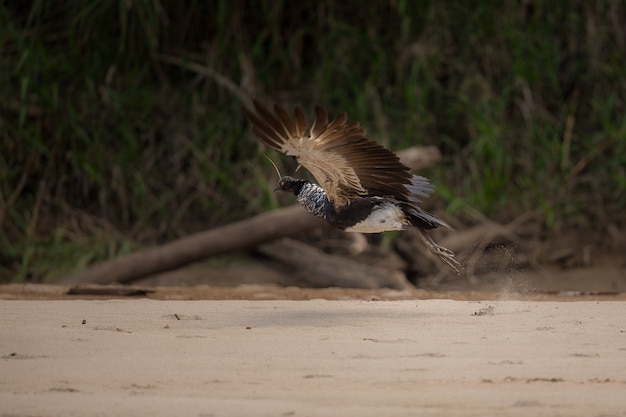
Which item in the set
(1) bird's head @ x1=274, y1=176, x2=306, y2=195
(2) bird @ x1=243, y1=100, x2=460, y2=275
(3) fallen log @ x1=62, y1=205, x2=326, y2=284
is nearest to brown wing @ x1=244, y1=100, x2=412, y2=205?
A: (2) bird @ x1=243, y1=100, x2=460, y2=275

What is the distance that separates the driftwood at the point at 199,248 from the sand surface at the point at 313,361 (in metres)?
2.38

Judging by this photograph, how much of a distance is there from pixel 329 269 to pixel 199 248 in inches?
35.8

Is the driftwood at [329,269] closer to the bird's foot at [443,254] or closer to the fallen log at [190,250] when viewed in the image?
the fallen log at [190,250]

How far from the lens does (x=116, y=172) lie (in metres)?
8.73

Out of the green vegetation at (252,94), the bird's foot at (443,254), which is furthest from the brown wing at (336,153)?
the green vegetation at (252,94)

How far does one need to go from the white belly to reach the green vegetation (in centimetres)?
312

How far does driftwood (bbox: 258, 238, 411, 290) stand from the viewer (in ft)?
24.5

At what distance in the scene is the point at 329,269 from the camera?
761 cm

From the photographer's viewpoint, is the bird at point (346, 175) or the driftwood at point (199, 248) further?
the driftwood at point (199, 248)

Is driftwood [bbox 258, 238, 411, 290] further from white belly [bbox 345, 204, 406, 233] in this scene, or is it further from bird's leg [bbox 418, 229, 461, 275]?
white belly [bbox 345, 204, 406, 233]

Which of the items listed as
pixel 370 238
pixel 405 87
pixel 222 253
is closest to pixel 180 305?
pixel 222 253

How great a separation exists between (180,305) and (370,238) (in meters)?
3.24

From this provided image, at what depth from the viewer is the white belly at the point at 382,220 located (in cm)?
516

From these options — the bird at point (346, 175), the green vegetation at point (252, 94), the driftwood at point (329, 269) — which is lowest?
the bird at point (346, 175)
